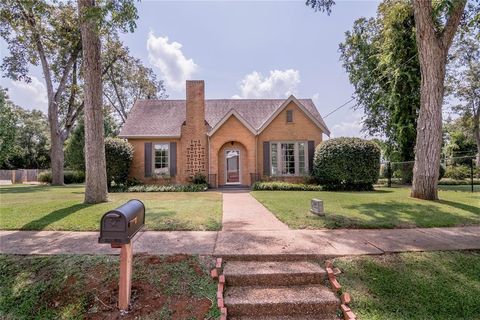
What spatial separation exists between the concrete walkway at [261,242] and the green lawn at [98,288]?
0.34 m

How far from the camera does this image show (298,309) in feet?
10.4

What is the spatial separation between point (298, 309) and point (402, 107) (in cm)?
1860

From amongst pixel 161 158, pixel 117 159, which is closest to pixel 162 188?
pixel 161 158

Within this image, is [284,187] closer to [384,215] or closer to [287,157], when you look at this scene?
[287,157]

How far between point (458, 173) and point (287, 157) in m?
14.5

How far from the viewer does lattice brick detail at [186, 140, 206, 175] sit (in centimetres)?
1664

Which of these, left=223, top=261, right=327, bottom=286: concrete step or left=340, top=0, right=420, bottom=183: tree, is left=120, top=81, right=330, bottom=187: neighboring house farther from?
left=223, top=261, right=327, bottom=286: concrete step

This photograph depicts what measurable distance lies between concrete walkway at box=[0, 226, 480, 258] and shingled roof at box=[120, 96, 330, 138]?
38.2 ft

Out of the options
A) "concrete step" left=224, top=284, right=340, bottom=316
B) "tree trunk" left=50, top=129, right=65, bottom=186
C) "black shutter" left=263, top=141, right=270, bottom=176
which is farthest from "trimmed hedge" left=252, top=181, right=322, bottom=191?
"tree trunk" left=50, top=129, right=65, bottom=186

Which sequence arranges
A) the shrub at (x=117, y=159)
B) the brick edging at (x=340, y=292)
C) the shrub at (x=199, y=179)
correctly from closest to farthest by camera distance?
A: the brick edging at (x=340, y=292) → the shrub at (x=117, y=159) → the shrub at (x=199, y=179)

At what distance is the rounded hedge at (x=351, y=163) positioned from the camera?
46.2 feet

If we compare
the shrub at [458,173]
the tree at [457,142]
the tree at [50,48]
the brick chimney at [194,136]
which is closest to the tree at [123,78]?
the tree at [50,48]

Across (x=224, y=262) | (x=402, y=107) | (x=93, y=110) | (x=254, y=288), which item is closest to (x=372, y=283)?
(x=254, y=288)

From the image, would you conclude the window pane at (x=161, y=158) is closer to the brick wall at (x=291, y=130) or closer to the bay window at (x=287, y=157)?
the brick wall at (x=291, y=130)
